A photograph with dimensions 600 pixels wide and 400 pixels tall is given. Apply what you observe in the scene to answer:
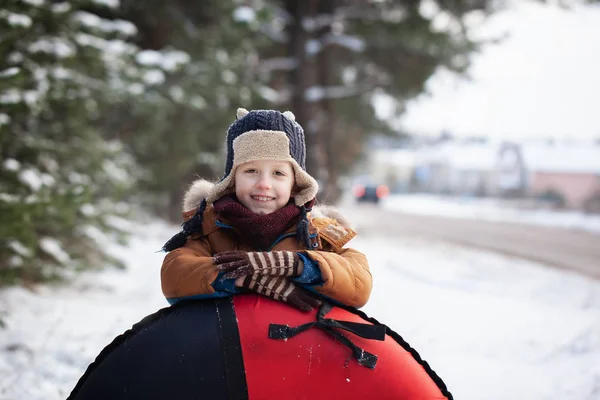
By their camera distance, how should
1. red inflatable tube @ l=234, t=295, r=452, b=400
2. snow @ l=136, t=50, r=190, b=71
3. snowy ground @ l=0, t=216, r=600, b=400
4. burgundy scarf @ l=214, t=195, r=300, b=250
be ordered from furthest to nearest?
1. snow @ l=136, t=50, r=190, b=71
2. snowy ground @ l=0, t=216, r=600, b=400
3. burgundy scarf @ l=214, t=195, r=300, b=250
4. red inflatable tube @ l=234, t=295, r=452, b=400

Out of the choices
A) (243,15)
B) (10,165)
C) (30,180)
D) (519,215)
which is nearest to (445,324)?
(30,180)

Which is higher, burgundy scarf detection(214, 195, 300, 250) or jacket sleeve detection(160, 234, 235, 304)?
burgundy scarf detection(214, 195, 300, 250)

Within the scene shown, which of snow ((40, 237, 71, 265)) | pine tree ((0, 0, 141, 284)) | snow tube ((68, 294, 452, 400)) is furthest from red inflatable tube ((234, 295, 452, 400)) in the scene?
snow ((40, 237, 71, 265))

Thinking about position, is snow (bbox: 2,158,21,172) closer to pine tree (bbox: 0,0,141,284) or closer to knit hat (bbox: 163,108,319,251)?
pine tree (bbox: 0,0,141,284)

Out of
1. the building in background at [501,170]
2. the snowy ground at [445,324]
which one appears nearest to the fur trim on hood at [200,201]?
the snowy ground at [445,324]

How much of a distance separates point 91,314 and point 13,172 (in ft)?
5.22

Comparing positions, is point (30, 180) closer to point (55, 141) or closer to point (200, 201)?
point (55, 141)

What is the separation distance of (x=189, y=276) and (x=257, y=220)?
0.36 meters

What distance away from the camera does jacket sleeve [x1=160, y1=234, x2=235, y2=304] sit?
7.59 feet

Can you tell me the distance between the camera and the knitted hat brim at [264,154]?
2.48m

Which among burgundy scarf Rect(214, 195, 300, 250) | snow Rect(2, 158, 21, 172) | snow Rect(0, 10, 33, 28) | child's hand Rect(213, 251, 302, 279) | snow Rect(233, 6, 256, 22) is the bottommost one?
child's hand Rect(213, 251, 302, 279)

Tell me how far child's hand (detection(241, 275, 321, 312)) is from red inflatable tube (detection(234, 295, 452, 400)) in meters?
0.03

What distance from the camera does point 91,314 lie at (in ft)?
19.2

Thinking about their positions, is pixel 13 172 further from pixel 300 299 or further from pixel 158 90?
pixel 300 299
